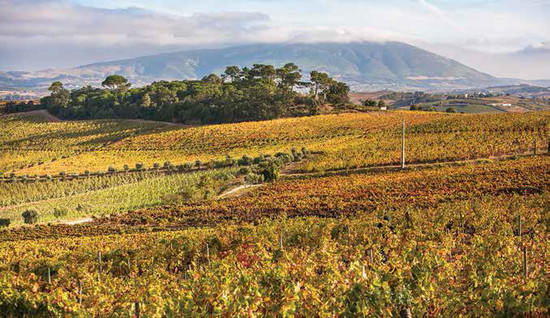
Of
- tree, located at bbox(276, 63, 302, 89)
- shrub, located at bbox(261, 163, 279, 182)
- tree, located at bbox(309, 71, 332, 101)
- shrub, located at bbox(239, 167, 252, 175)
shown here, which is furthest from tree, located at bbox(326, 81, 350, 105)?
shrub, located at bbox(261, 163, 279, 182)

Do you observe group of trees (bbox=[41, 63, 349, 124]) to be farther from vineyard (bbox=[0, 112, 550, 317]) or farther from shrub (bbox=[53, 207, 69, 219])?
shrub (bbox=[53, 207, 69, 219])

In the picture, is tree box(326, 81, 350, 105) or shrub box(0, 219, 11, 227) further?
tree box(326, 81, 350, 105)

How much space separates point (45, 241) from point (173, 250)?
1127cm

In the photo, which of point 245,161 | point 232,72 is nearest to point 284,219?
point 245,161

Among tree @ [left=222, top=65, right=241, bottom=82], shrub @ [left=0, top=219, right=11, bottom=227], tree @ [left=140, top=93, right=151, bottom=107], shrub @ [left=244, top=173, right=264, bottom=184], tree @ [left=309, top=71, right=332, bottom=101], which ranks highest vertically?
tree @ [left=222, top=65, right=241, bottom=82]

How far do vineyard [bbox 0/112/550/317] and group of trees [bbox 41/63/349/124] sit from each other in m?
7.07

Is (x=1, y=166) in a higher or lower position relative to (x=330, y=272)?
lower

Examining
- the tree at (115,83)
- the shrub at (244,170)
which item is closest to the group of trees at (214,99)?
the tree at (115,83)

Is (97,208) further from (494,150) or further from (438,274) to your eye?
(494,150)

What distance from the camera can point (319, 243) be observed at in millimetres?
→ 15055

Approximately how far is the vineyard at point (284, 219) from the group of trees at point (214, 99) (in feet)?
23.2

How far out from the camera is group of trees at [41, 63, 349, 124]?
263 ft

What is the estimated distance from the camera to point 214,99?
83.2 meters

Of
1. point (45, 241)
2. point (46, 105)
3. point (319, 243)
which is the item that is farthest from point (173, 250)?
point (46, 105)
